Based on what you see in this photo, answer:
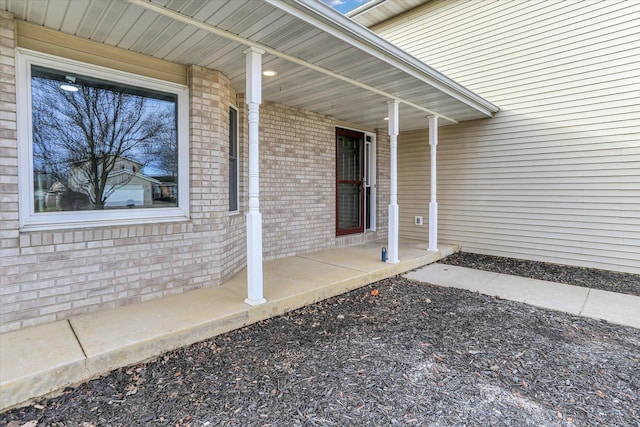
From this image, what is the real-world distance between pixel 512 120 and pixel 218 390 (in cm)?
638

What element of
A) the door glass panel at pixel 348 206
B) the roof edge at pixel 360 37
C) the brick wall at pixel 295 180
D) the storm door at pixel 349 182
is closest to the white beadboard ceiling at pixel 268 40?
the roof edge at pixel 360 37

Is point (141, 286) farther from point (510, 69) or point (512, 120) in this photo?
point (510, 69)

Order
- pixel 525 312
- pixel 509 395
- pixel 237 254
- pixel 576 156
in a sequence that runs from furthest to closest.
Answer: pixel 576 156
pixel 237 254
pixel 525 312
pixel 509 395

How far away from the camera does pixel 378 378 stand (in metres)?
2.37

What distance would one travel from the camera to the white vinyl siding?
5043 mm

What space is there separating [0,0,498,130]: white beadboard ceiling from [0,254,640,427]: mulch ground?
268 cm

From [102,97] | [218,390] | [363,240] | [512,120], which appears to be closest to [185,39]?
[102,97]

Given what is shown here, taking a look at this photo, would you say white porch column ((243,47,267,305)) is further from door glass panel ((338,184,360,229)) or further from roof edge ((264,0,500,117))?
door glass panel ((338,184,360,229))

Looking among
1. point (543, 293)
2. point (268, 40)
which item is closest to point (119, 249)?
point (268, 40)

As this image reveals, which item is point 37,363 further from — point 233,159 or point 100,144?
point 233,159

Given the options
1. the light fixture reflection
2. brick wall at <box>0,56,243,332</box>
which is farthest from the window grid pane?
the light fixture reflection

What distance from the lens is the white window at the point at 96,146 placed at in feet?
9.04

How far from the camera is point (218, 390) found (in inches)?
86.4

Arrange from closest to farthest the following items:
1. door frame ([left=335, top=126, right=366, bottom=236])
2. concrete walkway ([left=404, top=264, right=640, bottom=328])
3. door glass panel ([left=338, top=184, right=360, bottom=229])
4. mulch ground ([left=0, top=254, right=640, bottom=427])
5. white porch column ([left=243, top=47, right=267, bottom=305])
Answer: mulch ground ([left=0, top=254, right=640, bottom=427]), white porch column ([left=243, top=47, right=267, bottom=305]), concrete walkway ([left=404, top=264, right=640, bottom=328]), door frame ([left=335, top=126, right=366, bottom=236]), door glass panel ([left=338, top=184, right=360, bottom=229])
